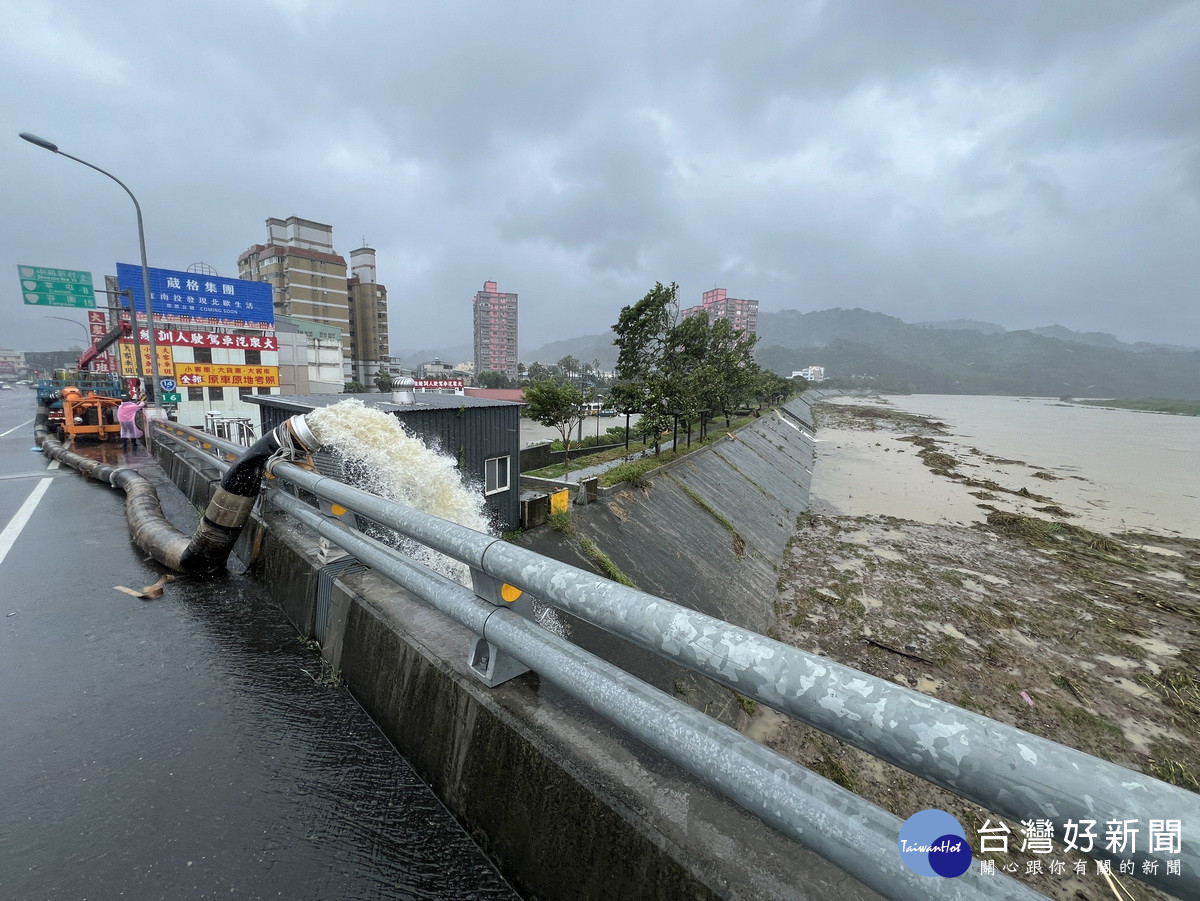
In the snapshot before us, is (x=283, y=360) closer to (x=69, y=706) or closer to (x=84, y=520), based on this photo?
(x=84, y=520)

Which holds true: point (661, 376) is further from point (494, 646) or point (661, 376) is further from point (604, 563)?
point (494, 646)

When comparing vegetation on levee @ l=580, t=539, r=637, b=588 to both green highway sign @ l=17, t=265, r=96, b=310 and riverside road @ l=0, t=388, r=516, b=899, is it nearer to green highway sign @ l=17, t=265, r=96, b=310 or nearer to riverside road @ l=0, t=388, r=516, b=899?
riverside road @ l=0, t=388, r=516, b=899

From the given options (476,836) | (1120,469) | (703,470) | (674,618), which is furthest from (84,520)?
(1120,469)

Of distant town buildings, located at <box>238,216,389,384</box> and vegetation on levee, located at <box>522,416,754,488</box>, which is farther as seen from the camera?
distant town buildings, located at <box>238,216,389,384</box>

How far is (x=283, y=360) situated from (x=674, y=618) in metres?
55.0

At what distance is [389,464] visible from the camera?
246 inches

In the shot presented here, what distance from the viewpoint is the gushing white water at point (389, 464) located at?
577 cm

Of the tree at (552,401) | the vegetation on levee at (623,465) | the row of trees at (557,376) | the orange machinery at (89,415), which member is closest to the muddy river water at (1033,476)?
the vegetation on levee at (623,465)

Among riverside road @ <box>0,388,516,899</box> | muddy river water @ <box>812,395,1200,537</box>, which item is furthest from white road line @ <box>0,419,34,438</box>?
muddy river water @ <box>812,395,1200,537</box>

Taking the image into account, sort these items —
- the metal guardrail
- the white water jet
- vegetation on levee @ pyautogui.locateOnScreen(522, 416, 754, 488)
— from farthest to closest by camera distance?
1. vegetation on levee @ pyautogui.locateOnScreen(522, 416, 754, 488)
2. the white water jet
3. the metal guardrail

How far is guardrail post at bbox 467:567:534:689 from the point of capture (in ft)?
7.61

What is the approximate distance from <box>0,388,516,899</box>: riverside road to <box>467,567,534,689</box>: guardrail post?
2.39ft

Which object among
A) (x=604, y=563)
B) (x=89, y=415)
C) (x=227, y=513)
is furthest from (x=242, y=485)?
(x=89, y=415)

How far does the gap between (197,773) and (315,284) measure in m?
81.5
